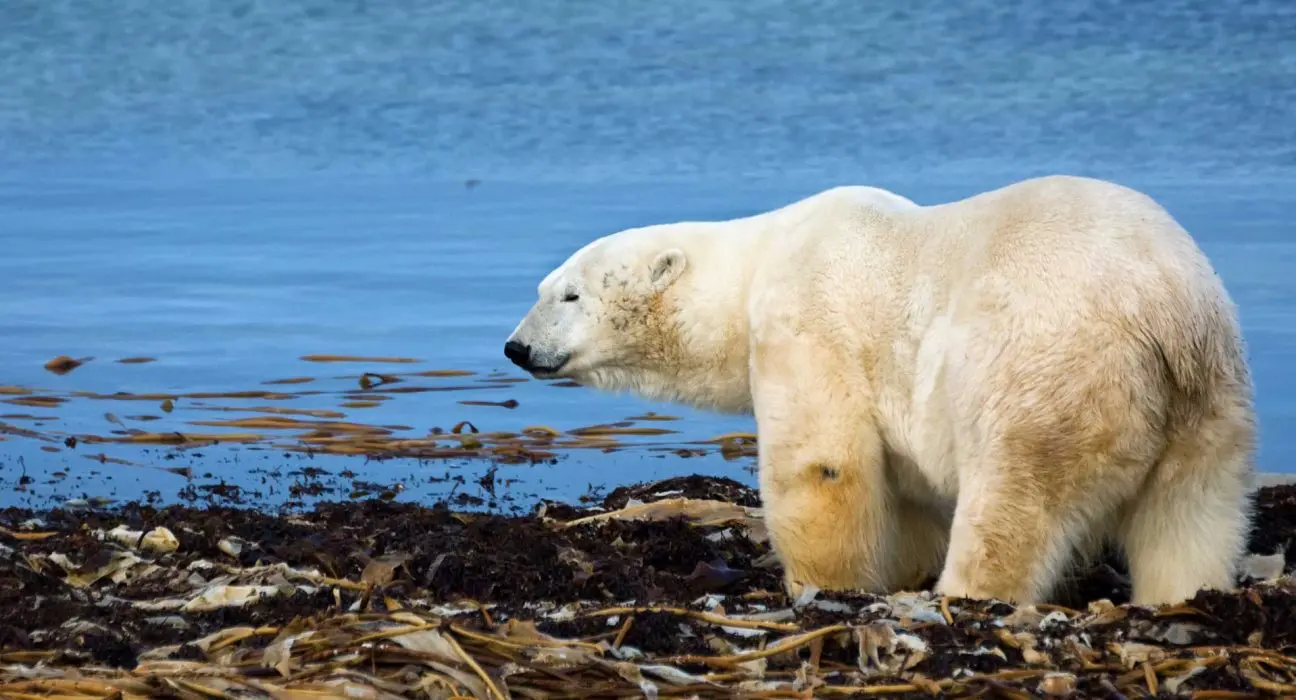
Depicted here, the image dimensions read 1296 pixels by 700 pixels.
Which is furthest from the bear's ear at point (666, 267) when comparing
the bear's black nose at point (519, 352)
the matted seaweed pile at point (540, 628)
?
the matted seaweed pile at point (540, 628)

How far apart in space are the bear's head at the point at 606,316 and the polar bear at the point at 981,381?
0.03 metres

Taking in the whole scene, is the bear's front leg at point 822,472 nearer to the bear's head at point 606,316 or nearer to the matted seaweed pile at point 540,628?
the matted seaweed pile at point 540,628

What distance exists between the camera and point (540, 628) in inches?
142

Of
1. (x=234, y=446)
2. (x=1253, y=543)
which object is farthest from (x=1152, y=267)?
(x=234, y=446)

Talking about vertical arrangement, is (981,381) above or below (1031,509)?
above

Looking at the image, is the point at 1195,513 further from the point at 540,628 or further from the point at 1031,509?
the point at 540,628

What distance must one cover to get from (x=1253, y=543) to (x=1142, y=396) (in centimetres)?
171

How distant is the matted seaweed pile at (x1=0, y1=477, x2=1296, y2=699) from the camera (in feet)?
10.6

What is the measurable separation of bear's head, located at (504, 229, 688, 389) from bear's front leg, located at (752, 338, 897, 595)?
0.72m

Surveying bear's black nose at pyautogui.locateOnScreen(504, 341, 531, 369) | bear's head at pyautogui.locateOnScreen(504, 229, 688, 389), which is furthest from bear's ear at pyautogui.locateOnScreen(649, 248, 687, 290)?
bear's black nose at pyautogui.locateOnScreen(504, 341, 531, 369)

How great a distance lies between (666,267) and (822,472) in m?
1.03

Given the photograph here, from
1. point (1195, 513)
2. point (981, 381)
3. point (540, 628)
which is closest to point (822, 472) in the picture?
point (981, 381)

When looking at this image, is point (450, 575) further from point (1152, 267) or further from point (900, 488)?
point (1152, 267)

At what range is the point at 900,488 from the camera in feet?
15.5
